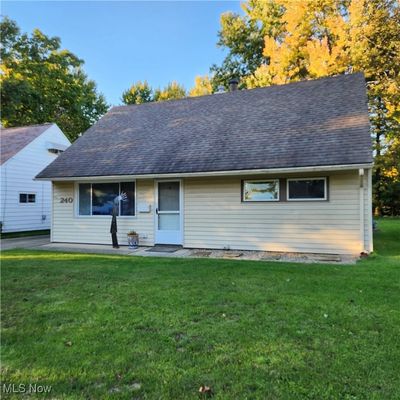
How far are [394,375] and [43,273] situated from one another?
5796 mm

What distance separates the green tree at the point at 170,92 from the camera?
34688 millimetres

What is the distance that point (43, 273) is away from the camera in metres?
6.30

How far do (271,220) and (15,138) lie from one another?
46.0 feet

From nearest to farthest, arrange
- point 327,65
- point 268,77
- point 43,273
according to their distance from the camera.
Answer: point 43,273, point 327,65, point 268,77

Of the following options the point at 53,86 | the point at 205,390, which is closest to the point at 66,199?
the point at 205,390

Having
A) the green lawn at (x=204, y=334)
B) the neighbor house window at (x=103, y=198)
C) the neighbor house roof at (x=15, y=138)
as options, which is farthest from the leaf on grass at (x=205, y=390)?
the neighbor house roof at (x=15, y=138)

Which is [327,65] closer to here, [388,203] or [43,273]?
[388,203]

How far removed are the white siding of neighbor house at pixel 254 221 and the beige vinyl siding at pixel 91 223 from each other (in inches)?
1.2

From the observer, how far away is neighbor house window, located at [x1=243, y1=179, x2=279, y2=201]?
9102 millimetres

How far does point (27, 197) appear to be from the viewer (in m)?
16.1

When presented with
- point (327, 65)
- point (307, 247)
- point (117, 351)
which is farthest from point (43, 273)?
point (327, 65)

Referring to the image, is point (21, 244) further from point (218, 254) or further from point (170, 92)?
point (170, 92)

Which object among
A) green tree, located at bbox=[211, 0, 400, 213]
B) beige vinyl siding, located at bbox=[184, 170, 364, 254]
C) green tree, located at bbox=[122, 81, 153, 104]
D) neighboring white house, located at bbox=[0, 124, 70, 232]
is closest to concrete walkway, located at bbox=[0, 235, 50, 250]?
neighboring white house, located at bbox=[0, 124, 70, 232]

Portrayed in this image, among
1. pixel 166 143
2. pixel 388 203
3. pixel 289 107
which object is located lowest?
pixel 388 203
